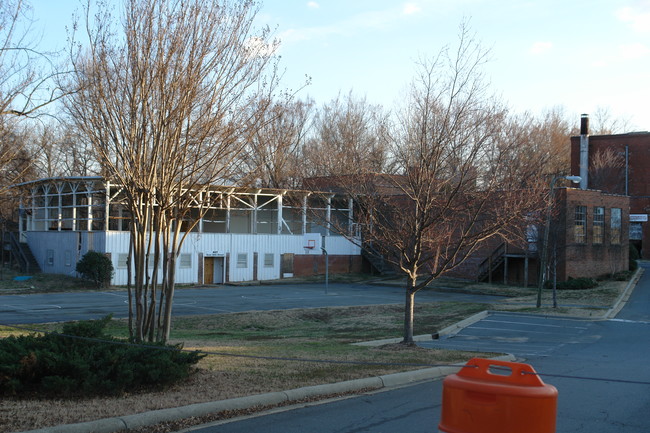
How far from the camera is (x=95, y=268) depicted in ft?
132

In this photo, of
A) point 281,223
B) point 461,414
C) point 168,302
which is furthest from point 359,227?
point 281,223

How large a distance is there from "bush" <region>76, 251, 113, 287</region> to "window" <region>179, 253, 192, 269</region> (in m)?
5.90

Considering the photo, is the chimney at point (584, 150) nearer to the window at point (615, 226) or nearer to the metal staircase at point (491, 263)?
the window at point (615, 226)

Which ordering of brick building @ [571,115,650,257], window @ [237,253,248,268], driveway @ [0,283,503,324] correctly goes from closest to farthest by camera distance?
driveway @ [0,283,503,324]
window @ [237,253,248,268]
brick building @ [571,115,650,257]

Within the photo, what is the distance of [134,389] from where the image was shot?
893 centimetres

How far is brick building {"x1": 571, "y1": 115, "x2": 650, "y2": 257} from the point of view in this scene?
59031 millimetres

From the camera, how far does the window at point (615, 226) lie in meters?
45.8

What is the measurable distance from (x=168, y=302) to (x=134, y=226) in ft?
4.96

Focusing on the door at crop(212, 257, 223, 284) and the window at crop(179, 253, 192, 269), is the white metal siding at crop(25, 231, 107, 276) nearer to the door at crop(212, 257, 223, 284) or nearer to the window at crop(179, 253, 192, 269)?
the window at crop(179, 253, 192, 269)

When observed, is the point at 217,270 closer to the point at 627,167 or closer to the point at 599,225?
the point at 599,225

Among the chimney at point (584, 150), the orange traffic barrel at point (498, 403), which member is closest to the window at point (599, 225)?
the chimney at point (584, 150)

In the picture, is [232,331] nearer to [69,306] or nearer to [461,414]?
[69,306]

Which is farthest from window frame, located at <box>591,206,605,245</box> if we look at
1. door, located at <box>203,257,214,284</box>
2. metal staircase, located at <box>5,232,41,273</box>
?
metal staircase, located at <box>5,232,41,273</box>

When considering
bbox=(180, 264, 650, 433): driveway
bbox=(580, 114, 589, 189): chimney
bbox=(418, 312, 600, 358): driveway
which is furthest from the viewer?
bbox=(580, 114, 589, 189): chimney
